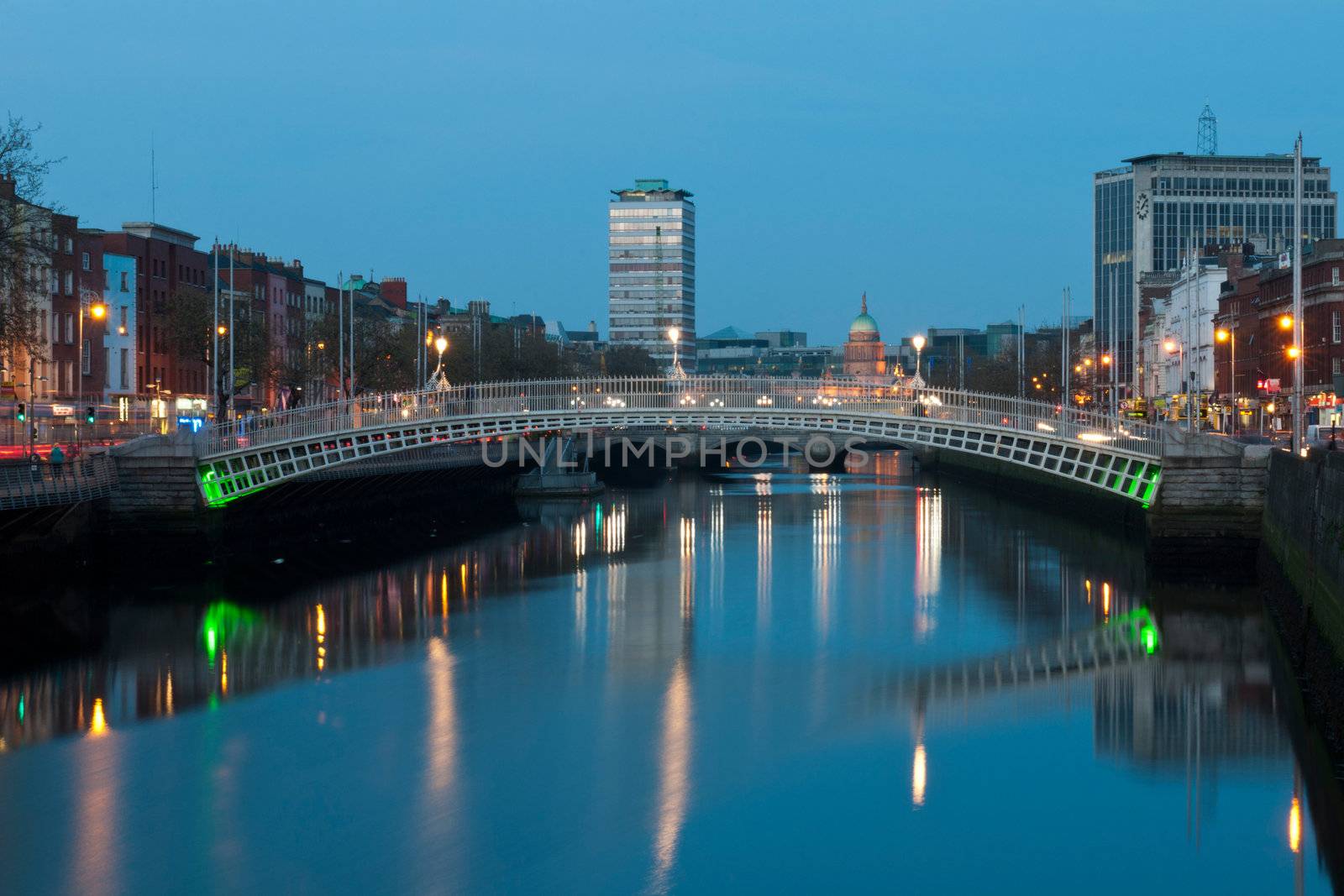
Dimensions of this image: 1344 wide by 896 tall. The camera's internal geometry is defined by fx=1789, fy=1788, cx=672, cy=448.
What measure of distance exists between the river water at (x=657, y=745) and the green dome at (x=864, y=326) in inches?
6107

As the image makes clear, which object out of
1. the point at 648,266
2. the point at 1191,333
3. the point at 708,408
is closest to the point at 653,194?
the point at 648,266

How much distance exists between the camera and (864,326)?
193m

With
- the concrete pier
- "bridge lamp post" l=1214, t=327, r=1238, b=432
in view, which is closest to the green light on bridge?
the concrete pier

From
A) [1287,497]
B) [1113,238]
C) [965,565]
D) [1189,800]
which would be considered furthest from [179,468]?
[1113,238]

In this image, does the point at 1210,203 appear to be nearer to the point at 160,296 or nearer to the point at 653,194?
the point at 653,194

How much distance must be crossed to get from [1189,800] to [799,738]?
4.93 m

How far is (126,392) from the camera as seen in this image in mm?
69938

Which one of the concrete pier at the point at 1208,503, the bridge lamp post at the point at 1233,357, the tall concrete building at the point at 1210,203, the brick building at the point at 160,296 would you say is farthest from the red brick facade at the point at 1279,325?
the tall concrete building at the point at 1210,203

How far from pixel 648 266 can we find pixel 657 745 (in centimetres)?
16031

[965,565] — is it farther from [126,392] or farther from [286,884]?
[126,392]

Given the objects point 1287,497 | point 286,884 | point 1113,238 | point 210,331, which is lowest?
point 286,884

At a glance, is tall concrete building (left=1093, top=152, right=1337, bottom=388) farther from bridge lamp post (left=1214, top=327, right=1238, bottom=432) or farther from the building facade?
the building facade

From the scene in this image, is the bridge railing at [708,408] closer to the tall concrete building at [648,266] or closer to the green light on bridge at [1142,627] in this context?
the green light on bridge at [1142,627]

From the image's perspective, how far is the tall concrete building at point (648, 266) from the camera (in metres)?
180
